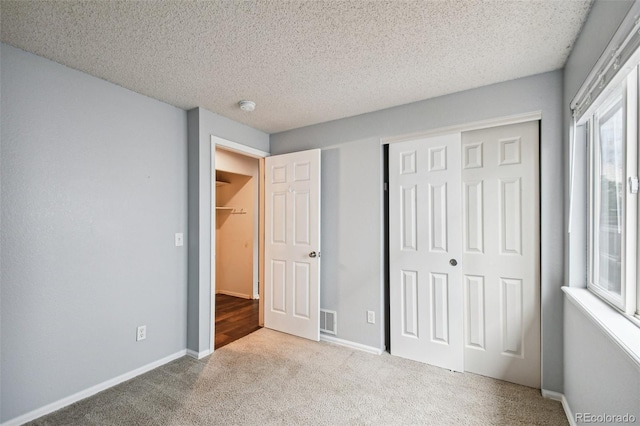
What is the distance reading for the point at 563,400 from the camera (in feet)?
6.64

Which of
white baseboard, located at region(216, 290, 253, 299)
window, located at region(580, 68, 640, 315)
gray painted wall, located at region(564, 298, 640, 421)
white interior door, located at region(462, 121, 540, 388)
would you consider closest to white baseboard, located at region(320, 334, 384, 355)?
Result: white interior door, located at region(462, 121, 540, 388)

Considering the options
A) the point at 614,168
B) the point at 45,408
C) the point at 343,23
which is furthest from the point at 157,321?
the point at 614,168

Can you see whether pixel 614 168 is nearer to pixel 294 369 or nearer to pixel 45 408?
pixel 294 369

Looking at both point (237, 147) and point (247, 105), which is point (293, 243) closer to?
point (237, 147)

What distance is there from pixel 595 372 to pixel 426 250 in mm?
1341

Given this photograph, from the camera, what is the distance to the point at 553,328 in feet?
6.93

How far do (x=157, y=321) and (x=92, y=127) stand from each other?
1675 millimetres

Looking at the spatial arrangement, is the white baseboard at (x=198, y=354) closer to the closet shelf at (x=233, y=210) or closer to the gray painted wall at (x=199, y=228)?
the gray painted wall at (x=199, y=228)

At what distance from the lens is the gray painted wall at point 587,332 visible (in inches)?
45.8

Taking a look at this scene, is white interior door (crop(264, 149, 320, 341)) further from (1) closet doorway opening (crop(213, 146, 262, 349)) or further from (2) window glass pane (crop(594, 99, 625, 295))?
(2) window glass pane (crop(594, 99, 625, 295))

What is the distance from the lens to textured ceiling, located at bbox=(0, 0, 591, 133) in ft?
4.98

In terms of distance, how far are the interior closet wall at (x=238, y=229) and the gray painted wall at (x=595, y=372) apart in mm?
4050

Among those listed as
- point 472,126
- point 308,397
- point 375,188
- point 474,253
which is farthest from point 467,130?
point 308,397

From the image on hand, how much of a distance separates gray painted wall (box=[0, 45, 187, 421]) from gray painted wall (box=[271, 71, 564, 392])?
1.50m
